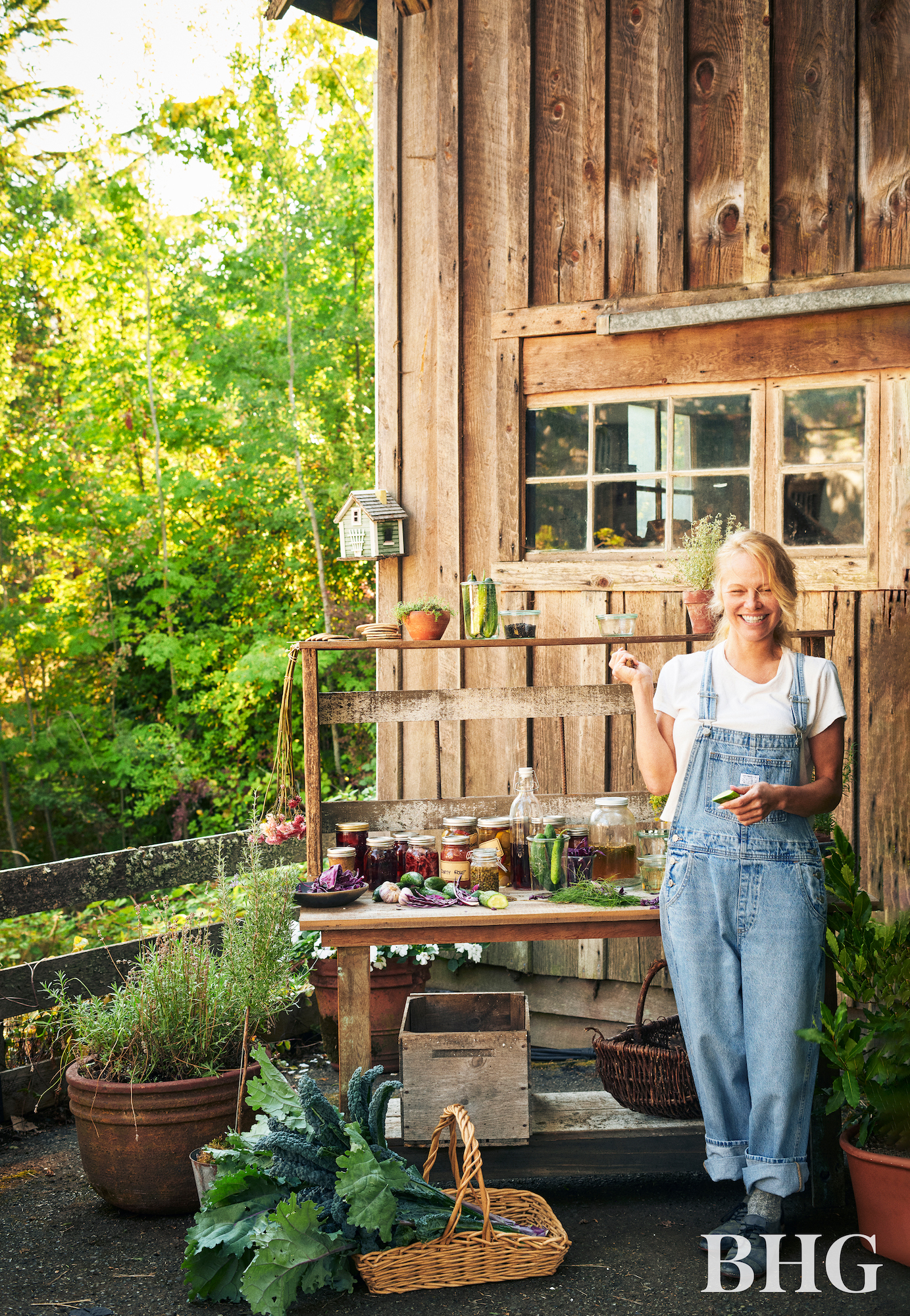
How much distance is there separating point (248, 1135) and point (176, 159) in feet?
33.9

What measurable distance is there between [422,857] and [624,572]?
176 cm

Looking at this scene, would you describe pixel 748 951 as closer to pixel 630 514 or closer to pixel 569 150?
pixel 630 514

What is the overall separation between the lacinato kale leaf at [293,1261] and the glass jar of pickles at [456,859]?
102 cm

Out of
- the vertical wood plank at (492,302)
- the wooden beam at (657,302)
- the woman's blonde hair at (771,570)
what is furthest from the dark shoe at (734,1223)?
the wooden beam at (657,302)

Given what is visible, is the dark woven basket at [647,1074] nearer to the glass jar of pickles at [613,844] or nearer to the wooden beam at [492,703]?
the glass jar of pickles at [613,844]

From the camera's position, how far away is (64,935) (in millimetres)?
6410

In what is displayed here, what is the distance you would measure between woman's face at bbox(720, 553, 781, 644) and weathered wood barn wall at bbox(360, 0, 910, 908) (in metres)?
1.57

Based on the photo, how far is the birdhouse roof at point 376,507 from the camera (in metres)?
5.12

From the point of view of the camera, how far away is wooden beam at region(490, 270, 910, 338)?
4.36 m

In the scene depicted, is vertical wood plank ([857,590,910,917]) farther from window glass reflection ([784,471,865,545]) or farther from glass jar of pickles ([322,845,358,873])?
glass jar of pickles ([322,845,358,873])

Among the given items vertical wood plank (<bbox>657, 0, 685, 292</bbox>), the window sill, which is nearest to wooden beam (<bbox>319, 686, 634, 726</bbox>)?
the window sill

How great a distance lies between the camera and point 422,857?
11.9 feet

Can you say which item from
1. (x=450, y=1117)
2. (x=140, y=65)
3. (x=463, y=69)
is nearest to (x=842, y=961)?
(x=450, y=1117)

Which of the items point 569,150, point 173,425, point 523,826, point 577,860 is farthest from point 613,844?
point 173,425
